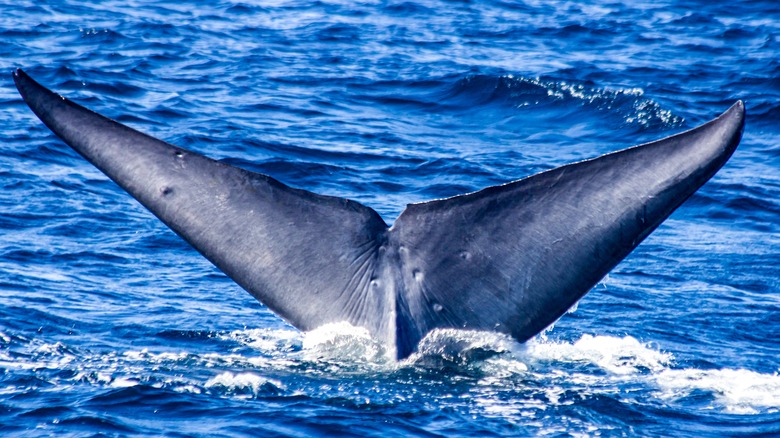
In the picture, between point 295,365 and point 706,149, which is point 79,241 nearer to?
point 295,365

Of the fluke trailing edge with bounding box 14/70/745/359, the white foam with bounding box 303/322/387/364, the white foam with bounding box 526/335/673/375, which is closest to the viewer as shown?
the fluke trailing edge with bounding box 14/70/745/359

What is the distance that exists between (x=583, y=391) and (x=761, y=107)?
10.4 metres

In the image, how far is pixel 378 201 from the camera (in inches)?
462

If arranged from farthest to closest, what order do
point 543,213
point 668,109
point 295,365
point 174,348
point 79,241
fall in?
1. point 668,109
2. point 79,241
3. point 174,348
4. point 295,365
5. point 543,213

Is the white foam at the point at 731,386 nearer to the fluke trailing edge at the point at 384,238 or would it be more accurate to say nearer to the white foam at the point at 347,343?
the fluke trailing edge at the point at 384,238

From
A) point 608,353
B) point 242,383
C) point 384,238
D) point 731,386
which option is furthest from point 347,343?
point 731,386

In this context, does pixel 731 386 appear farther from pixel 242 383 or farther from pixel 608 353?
pixel 242 383

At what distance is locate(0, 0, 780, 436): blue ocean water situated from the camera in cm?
647

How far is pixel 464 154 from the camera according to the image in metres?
13.6

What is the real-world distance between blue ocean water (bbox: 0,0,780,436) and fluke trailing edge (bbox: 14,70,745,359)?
0.67ft

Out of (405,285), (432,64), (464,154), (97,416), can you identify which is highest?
(432,64)

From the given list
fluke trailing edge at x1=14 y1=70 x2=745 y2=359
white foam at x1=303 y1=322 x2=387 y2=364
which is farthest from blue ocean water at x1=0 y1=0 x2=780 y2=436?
fluke trailing edge at x1=14 y1=70 x2=745 y2=359

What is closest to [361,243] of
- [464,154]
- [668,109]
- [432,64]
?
[464,154]

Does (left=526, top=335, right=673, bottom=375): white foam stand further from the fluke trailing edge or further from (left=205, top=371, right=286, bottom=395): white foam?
(left=205, top=371, right=286, bottom=395): white foam
